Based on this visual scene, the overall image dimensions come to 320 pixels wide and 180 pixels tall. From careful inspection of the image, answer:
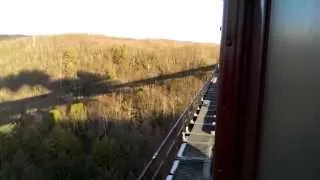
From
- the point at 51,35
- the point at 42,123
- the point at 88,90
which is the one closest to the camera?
the point at 42,123

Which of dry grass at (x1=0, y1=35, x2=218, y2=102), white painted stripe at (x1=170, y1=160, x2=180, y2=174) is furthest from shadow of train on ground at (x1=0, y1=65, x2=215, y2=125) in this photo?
white painted stripe at (x1=170, y1=160, x2=180, y2=174)

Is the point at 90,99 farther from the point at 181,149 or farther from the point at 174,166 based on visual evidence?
the point at 174,166

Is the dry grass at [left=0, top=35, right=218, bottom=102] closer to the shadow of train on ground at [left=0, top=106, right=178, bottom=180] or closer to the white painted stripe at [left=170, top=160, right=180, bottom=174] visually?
the shadow of train on ground at [left=0, top=106, right=178, bottom=180]

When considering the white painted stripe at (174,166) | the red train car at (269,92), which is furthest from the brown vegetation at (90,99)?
the red train car at (269,92)

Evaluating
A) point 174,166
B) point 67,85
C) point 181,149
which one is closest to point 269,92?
point 174,166

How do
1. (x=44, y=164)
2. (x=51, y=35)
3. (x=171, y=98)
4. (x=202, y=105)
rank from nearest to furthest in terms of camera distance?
(x=202, y=105) → (x=44, y=164) → (x=171, y=98) → (x=51, y=35)

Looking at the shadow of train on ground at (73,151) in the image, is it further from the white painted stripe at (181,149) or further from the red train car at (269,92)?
the red train car at (269,92)

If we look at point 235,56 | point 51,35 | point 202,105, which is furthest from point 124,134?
point 235,56

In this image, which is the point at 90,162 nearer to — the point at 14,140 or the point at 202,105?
the point at 14,140
